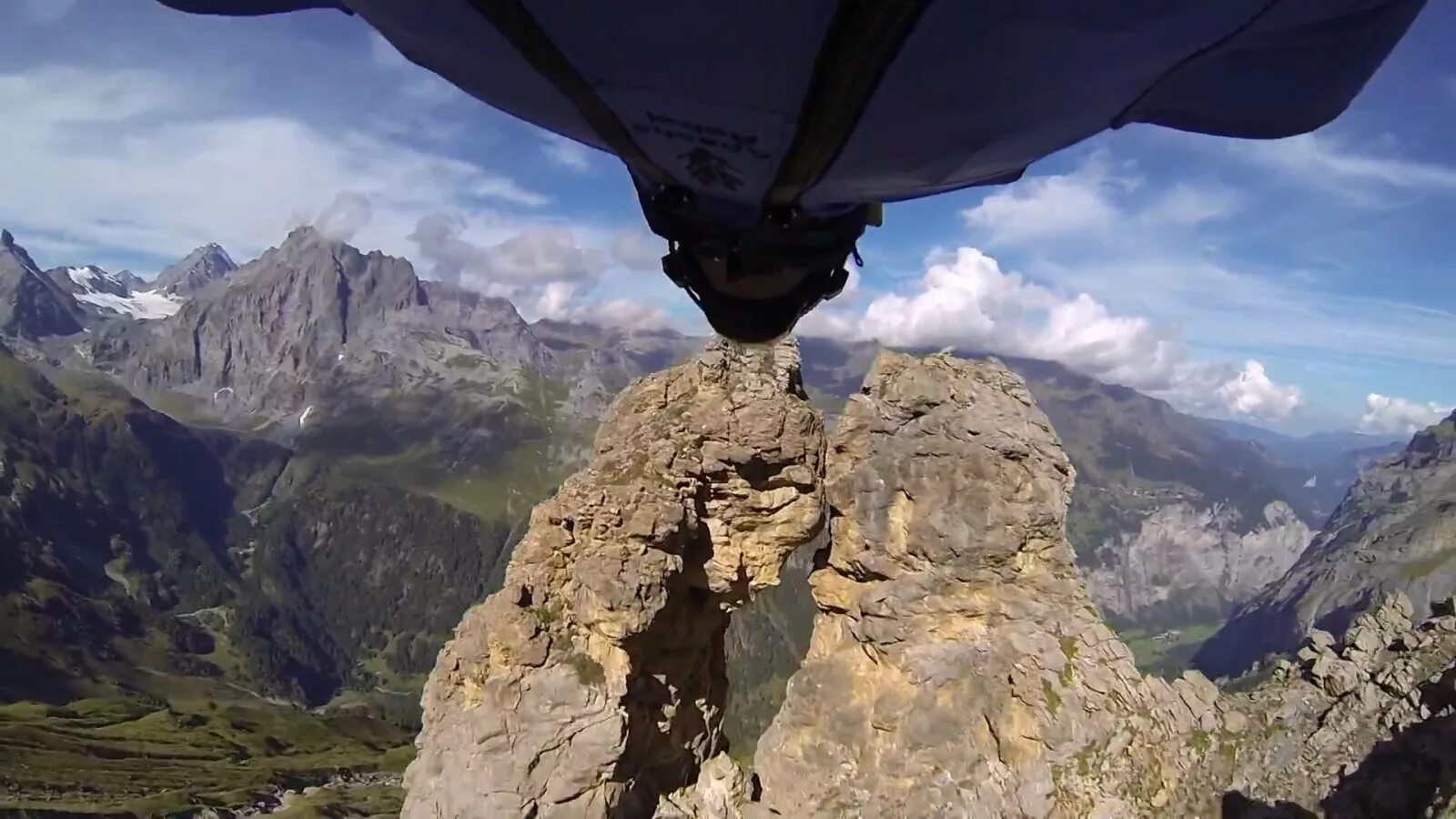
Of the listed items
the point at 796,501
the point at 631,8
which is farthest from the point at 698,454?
the point at 631,8

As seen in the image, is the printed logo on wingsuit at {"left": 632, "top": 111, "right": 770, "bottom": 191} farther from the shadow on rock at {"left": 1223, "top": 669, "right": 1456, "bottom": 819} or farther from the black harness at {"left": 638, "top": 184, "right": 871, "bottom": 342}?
the shadow on rock at {"left": 1223, "top": 669, "right": 1456, "bottom": 819}

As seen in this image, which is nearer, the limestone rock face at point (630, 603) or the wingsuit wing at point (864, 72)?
the wingsuit wing at point (864, 72)

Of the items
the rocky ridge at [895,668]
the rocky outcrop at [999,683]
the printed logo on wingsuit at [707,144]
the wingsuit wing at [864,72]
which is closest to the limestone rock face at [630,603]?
the rocky ridge at [895,668]

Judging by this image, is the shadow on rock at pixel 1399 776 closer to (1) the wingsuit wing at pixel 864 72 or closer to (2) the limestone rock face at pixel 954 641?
(2) the limestone rock face at pixel 954 641

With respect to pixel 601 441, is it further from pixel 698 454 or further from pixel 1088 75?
pixel 1088 75

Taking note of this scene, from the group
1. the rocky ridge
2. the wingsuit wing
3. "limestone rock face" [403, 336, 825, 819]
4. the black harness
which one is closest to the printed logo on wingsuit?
the wingsuit wing
